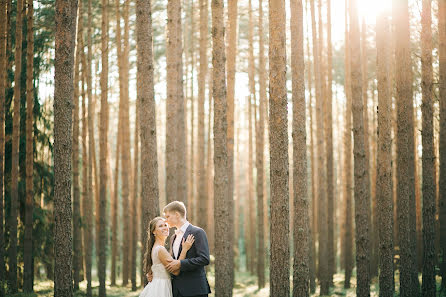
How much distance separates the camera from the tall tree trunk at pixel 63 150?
739cm

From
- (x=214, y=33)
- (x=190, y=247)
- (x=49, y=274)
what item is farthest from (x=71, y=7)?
(x=49, y=274)

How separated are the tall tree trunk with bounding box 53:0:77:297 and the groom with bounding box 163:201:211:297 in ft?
6.26

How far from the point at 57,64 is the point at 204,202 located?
7005mm

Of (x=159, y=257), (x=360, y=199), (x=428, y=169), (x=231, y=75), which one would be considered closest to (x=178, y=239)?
(x=159, y=257)

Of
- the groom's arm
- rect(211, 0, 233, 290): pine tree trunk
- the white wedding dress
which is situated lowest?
the white wedding dress

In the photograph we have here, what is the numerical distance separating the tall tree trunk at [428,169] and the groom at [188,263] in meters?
5.56

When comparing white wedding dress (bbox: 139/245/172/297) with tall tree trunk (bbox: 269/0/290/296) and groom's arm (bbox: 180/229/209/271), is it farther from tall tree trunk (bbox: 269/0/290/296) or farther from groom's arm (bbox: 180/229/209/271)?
tall tree trunk (bbox: 269/0/290/296)

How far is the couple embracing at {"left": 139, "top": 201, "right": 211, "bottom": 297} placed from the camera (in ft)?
20.3

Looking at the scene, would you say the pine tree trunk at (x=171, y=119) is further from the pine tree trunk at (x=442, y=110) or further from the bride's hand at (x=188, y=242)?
the pine tree trunk at (x=442, y=110)

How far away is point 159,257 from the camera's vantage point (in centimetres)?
627

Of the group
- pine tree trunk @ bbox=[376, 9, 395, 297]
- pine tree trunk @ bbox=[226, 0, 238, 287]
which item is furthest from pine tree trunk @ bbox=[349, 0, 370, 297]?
pine tree trunk @ bbox=[226, 0, 238, 287]

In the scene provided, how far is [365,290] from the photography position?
9.59 m

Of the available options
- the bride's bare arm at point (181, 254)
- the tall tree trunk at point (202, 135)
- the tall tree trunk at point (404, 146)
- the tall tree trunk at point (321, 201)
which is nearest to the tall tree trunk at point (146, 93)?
the bride's bare arm at point (181, 254)

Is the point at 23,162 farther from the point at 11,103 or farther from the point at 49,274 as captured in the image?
the point at 49,274
